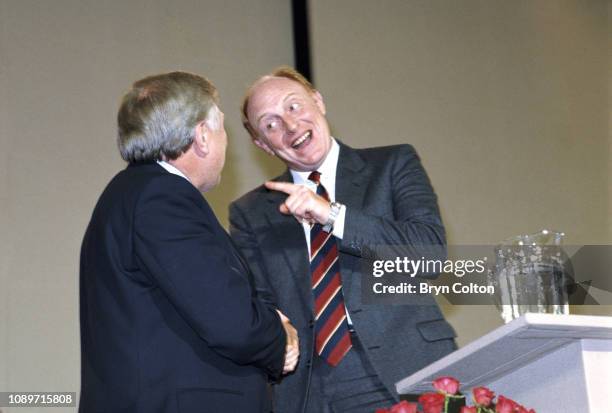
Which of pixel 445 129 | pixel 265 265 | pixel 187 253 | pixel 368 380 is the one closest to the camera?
pixel 187 253

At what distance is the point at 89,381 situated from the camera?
2.20 meters

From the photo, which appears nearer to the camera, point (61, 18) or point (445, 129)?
point (61, 18)

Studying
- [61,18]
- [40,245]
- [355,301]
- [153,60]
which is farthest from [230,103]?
[355,301]

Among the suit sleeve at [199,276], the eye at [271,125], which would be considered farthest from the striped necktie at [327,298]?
the suit sleeve at [199,276]

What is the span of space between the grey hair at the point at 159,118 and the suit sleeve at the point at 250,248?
61cm

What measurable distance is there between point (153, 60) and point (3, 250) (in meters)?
1.15

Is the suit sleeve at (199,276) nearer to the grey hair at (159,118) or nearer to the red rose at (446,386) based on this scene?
the grey hair at (159,118)

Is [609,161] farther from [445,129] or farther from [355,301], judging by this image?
[355,301]

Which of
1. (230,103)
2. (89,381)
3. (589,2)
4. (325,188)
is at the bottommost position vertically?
(89,381)

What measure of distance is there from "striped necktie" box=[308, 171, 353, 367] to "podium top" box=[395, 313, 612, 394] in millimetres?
533

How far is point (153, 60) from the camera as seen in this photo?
180 inches

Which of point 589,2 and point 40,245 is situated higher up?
point 589,2

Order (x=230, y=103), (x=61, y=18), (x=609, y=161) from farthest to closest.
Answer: (x=609, y=161)
(x=230, y=103)
(x=61, y=18)

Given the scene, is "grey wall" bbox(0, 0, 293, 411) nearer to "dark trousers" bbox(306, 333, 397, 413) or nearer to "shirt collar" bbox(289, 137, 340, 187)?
"shirt collar" bbox(289, 137, 340, 187)
